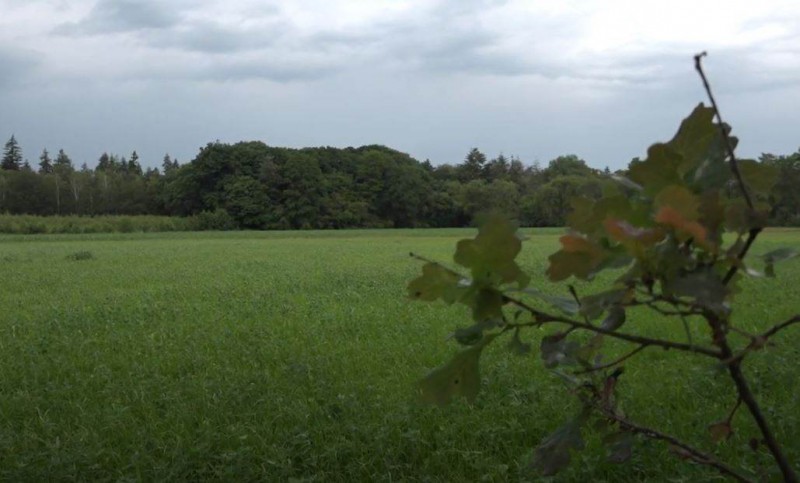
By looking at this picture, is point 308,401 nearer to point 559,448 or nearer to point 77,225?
point 559,448

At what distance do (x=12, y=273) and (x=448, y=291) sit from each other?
1463 cm

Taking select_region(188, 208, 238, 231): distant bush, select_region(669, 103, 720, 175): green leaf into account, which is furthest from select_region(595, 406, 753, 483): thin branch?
select_region(188, 208, 238, 231): distant bush

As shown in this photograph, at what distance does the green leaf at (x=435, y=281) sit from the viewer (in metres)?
0.84

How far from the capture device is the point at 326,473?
10.8ft

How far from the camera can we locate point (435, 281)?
2.78ft

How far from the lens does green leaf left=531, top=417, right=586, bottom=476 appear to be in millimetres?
1010

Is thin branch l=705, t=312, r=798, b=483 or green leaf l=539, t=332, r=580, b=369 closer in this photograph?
thin branch l=705, t=312, r=798, b=483

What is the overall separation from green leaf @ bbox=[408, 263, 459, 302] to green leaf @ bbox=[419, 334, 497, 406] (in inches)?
3.7

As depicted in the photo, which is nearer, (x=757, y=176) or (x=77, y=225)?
(x=757, y=176)

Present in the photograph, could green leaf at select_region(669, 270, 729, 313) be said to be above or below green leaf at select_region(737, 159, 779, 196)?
below

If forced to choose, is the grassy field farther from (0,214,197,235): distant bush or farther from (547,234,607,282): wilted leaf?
(0,214,197,235): distant bush

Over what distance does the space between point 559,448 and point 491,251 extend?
0.38m

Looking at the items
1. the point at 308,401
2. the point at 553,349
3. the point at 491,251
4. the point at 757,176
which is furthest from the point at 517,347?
the point at 308,401

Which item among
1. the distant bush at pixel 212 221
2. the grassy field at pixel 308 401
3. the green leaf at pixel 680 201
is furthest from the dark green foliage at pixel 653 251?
the distant bush at pixel 212 221
